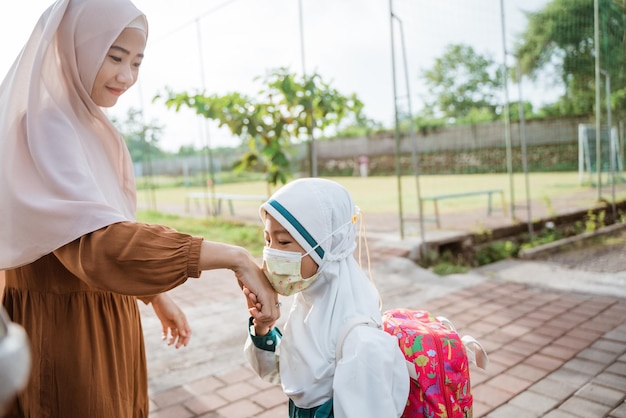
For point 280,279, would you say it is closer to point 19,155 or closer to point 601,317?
point 19,155

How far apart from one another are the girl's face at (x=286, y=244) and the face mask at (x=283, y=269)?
2cm

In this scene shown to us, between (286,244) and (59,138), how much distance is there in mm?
659

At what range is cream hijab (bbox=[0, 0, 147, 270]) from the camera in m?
1.26

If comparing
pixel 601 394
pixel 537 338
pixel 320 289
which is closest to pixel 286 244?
pixel 320 289

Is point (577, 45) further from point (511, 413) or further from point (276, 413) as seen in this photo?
point (276, 413)

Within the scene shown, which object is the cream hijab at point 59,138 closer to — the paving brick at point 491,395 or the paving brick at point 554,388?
the paving brick at point 491,395

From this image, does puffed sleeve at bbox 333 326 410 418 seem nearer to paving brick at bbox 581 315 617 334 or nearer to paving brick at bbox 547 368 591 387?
paving brick at bbox 547 368 591 387

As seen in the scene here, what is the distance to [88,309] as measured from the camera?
1.42 metres

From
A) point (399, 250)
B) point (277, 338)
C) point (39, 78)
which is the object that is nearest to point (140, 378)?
point (277, 338)

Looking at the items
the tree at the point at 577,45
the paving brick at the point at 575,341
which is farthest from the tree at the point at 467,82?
the paving brick at the point at 575,341

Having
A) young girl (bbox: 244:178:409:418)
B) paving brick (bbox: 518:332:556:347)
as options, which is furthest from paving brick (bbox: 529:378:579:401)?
young girl (bbox: 244:178:409:418)

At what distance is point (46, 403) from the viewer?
1.37 m

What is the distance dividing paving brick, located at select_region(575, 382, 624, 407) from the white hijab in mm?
1694

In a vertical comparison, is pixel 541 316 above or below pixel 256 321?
below
